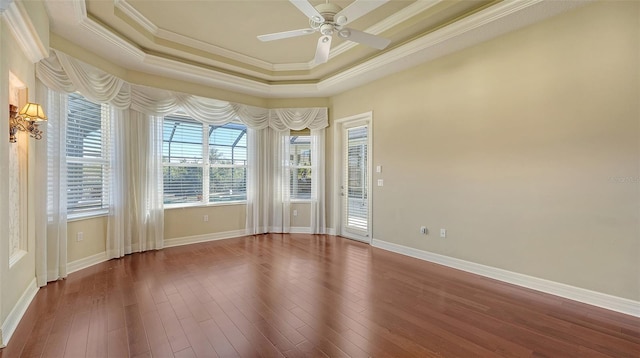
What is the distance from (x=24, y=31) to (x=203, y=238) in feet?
12.2

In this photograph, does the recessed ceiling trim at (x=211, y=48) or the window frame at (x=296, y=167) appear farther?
the window frame at (x=296, y=167)

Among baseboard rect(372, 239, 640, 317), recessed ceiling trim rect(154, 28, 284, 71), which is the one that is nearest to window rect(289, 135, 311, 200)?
recessed ceiling trim rect(154, 28, 284, 71)

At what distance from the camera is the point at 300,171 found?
6.04m

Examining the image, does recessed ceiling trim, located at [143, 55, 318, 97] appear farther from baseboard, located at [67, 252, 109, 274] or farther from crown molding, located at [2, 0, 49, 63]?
baseboard, located at [67, 252, 109, 274]

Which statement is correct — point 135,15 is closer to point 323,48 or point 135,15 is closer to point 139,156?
point 139,156

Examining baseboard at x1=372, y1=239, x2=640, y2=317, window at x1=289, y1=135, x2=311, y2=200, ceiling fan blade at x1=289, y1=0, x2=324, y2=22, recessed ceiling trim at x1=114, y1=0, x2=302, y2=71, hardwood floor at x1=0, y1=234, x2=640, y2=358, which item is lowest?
hardwood floor at x1=0, y1=234, x2=640, y2=358

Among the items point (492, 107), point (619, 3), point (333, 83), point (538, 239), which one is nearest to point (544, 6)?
point (619, 3)

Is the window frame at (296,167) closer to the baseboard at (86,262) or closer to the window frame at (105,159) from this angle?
the window frame at (105,159)

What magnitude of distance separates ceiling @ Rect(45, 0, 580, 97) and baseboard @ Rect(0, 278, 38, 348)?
111 inches

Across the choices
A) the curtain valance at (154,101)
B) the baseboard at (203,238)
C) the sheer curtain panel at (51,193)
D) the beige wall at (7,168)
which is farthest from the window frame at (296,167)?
the beige wall at (7,168)

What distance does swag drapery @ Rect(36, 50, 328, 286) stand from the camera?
3.19m

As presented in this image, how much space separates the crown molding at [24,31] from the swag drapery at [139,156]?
35 cm

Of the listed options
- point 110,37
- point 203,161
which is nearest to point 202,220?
point 203,161

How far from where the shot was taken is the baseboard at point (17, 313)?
2084 mm
